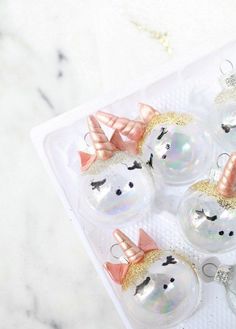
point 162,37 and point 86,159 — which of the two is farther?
point 162,37

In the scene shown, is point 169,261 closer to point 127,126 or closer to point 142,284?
point 142,284

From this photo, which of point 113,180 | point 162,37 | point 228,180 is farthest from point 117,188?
point 162,37

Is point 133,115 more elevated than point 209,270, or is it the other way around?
point 133,115

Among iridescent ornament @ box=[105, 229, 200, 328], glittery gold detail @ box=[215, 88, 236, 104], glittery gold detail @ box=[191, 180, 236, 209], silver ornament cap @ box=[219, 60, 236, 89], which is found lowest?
iridescent ornament @ box=[105, 229, 200, 328]

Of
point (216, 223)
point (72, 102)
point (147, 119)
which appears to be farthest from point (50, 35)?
point (216, 223)

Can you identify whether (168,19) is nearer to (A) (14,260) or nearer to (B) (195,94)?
(B) (195,94)

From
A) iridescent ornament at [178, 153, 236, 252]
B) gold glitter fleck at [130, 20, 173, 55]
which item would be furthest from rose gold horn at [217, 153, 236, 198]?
gold glitter fleck at [130, 20, 173, 55]

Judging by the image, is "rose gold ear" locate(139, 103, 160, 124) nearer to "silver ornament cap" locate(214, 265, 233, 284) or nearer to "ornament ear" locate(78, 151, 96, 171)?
"ornament ear" locate(78, 151, 96, 171)
